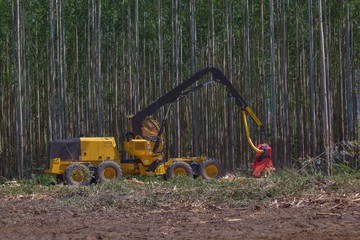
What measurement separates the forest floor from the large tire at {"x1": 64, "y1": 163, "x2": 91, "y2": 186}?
8.84 ft

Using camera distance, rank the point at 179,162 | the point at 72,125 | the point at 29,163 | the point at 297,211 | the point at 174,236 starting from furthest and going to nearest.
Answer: the point at 72,125, the point at 29,163, the point at 179,162, the point at 297,211, the point at 174,236

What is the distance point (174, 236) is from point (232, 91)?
9.31 meters

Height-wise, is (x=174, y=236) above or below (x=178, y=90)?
below

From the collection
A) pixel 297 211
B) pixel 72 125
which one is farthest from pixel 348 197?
pixel 72 125

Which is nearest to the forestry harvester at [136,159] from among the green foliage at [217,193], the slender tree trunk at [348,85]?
the green foliage at [217,193]

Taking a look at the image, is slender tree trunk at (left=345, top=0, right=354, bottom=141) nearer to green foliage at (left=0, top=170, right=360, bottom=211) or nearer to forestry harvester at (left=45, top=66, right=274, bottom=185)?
forestry harvester at (left=45, top=66, right=274, bottom=185)

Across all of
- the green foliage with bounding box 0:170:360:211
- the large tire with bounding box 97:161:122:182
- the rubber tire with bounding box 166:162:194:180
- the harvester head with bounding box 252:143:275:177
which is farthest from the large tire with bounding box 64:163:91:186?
the harvester head with bounding box 252:143:275:177

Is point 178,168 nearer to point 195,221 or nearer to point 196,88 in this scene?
point 196,88

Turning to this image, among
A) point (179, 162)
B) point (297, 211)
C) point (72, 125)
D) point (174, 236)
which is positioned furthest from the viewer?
point (72, 125)

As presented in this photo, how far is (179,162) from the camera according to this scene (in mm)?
16484

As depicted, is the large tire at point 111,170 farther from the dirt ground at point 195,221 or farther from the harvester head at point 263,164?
the dirt ground at point 195,221

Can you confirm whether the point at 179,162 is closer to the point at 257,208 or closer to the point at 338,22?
the point at 257,208

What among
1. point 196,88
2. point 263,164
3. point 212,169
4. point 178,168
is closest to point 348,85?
point 263,164

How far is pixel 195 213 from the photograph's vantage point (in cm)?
1002
